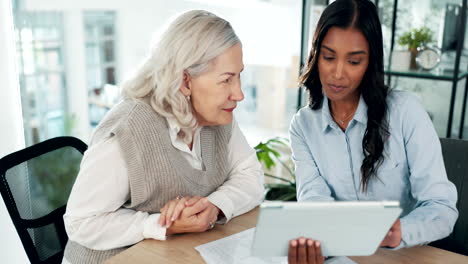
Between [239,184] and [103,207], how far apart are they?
1.47 feet

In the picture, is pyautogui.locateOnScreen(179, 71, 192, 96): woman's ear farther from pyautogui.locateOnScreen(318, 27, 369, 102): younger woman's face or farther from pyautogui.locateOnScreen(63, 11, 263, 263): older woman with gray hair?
pyautogui.locateOnScreen(318, 27, 369, 102): younger woman's face

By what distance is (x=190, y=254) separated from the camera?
3.89 ft

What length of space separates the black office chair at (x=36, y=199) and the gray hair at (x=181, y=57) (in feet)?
1.24

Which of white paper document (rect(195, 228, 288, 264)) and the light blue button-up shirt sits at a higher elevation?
the light blue button-up shirt

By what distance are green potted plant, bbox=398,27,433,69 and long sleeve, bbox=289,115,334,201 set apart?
1.08 meters

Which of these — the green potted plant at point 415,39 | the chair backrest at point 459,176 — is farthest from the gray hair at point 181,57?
the green potted plant at point 415,39

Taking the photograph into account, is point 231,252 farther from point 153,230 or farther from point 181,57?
point 181,57

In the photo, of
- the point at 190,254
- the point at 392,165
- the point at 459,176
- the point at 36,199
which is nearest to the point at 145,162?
the point at 190,254

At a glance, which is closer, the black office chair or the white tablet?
the white tablet

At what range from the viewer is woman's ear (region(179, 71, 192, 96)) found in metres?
1.34

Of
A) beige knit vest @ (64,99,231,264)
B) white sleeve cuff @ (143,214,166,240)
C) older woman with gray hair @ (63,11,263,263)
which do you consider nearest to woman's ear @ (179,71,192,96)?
older woman with gray hair @ (63,11,263,263)

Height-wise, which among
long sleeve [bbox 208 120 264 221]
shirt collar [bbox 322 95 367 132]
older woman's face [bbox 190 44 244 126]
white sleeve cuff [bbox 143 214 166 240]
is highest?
older woman's face [bbox 190 44 244 126]

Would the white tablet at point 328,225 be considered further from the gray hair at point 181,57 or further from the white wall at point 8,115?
the white wall at point 8,115

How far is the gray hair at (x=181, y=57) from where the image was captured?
1287 millimetres
